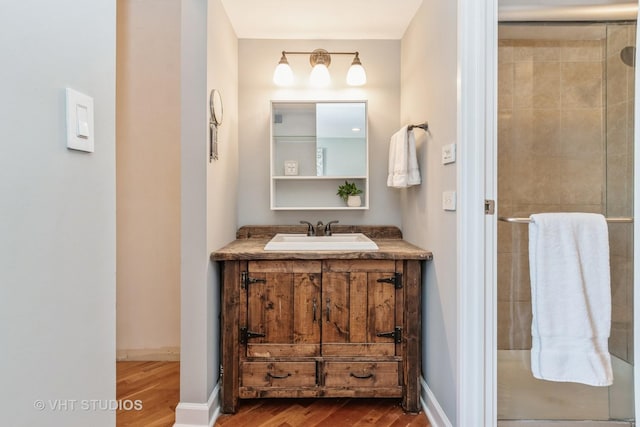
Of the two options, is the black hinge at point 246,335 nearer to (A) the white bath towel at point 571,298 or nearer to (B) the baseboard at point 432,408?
(B) the baseboard at point 432,408

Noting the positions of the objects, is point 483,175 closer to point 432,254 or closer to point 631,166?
point 432,254

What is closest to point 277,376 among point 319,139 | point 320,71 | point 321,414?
point 321,414

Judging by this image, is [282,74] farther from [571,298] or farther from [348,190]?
[571,298]

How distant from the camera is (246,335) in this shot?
1789mm

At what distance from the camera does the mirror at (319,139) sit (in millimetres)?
2406

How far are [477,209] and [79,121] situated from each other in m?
1.37

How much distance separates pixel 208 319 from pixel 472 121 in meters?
1.59

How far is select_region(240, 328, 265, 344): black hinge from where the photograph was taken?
1788 millimetres

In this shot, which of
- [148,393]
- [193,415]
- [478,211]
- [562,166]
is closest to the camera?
[478,211]

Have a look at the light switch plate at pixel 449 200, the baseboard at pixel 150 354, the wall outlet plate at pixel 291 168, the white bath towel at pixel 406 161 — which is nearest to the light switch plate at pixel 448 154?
the light switch plate at pixel 449 200

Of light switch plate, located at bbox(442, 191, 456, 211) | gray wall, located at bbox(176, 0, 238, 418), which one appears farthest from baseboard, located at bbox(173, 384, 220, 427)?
light switch plate, located at bbox(442, 191, 456, 211)

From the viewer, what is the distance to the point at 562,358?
4.59ft

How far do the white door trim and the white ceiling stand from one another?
0.83 m

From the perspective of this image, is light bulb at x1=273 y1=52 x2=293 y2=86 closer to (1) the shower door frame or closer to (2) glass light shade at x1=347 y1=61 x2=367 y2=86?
(2) glass light shade at x1=347 y1=61 x2=367 y2=86
